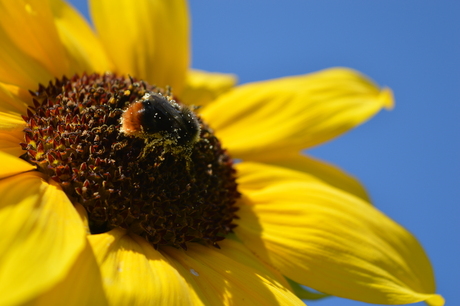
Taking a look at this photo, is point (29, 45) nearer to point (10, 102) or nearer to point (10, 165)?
point (10, 102)

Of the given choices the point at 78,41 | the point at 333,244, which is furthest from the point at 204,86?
the point at 333,244

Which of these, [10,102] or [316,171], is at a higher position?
[316,171]

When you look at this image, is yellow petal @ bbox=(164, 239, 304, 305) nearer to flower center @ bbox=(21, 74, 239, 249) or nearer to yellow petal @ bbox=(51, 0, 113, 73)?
flower center @ bbox=(21, 74, 239, 249)

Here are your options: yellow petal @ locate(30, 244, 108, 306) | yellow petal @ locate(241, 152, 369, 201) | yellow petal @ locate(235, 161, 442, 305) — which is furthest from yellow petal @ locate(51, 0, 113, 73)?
yellow petal @ locate(30, 244, 108, 306)

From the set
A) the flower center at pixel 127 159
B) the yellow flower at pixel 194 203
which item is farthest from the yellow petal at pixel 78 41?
the flower center at pixel 127 159

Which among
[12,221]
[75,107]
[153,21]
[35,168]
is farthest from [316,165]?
[12,221]

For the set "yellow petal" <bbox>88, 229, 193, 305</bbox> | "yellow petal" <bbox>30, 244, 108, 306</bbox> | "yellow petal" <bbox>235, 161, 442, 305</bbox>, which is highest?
"yellow petal" <bbox>235, 161, 442, 305</bbox>
